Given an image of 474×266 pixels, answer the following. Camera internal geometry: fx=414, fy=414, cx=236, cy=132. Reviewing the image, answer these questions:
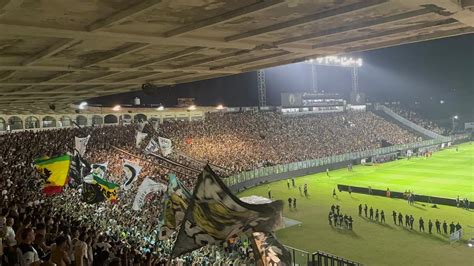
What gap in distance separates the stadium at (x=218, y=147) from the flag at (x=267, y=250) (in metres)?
0.03

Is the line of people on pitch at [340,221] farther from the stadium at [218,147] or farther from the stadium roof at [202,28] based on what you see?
the stadium roof at [202,28]

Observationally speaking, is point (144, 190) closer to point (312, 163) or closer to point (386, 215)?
point (386, 215)

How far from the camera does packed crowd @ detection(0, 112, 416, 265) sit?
8086mm

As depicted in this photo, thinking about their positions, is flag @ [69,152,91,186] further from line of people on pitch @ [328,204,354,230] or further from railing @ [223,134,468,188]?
railing @ [223,134,468,188]

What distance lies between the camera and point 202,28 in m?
5.70

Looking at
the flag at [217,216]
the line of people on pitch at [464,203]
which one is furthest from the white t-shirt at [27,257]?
the line of people on pitch at [464,203]

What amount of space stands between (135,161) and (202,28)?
21263 mm

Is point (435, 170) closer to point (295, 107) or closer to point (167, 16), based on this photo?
point (295, 107)

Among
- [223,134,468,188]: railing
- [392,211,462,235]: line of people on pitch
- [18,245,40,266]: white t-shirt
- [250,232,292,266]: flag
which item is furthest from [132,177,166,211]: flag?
[223,134,468,188]: railing

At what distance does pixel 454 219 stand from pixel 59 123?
48742 mm

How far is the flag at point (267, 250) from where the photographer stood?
300 inches

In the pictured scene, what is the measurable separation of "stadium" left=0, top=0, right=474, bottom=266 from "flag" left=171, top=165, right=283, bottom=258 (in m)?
0.02

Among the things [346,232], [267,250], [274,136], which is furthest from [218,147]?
[267,250]

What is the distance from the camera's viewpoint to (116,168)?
103ft
